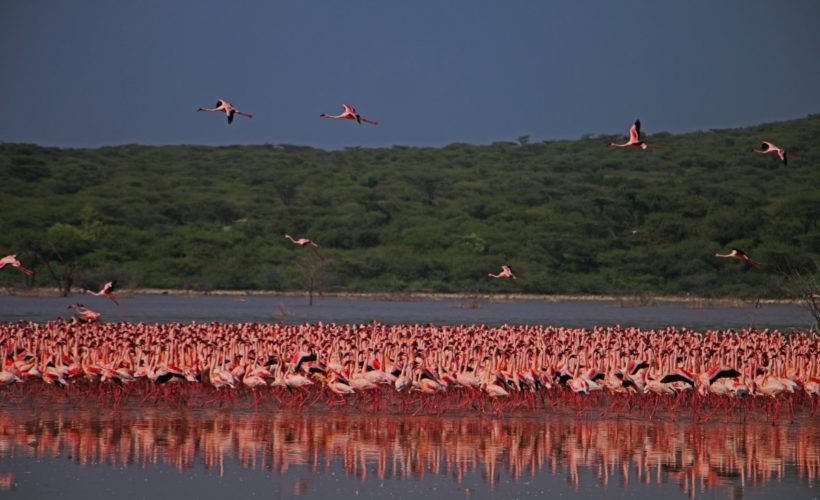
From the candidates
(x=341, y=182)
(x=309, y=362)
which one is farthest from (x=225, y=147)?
(x=309, y=362)

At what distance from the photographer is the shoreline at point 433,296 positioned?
222ft

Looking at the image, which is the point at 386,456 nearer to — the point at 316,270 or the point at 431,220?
the point at 316,270

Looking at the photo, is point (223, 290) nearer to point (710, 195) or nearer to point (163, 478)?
point (710, 195)

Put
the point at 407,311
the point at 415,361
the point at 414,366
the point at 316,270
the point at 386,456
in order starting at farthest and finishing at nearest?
1. the point at 316,270
2. the point at 407,311
3. the point at 415,361
4. the point at 414,366
5. the point at 386,456

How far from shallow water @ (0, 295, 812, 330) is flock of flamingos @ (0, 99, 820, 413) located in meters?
15.3

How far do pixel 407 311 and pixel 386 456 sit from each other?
3944 centimetres

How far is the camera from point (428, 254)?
8456 centimetres

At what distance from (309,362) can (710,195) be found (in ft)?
244

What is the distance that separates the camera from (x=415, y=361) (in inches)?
933

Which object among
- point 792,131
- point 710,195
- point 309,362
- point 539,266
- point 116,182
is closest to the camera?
point 309,362

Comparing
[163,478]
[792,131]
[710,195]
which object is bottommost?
[163,478]

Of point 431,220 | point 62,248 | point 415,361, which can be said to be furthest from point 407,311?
point 431,220

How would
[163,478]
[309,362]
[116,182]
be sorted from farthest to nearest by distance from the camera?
[116,182], [309,362], [163,478]

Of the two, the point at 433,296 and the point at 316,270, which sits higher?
the point at 316,270
